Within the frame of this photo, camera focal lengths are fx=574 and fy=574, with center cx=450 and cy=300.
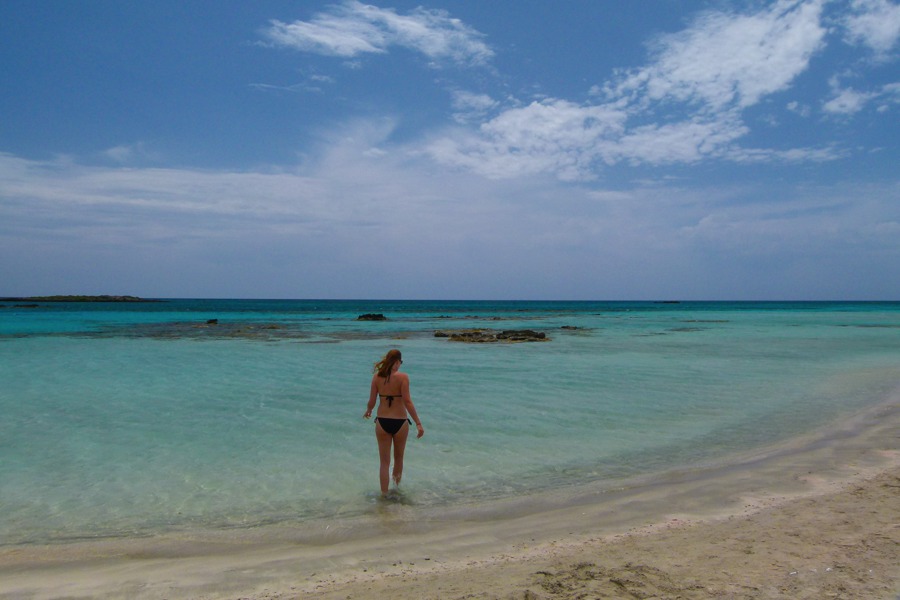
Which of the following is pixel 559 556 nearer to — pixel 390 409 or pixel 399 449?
pixel 399 449

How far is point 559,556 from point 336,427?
21.0ft

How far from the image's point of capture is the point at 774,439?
32.2 feet

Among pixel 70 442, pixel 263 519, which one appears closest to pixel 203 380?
pixel 70 442

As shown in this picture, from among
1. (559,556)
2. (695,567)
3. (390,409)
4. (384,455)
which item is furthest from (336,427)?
(695,567)

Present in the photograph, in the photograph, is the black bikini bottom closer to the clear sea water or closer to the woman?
the woman

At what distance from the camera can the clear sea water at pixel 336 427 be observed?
700 centimetres

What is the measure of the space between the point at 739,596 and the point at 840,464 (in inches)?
202

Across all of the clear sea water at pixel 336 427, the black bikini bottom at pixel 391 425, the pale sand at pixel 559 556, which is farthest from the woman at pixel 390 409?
the pale sand at pixel 559 556

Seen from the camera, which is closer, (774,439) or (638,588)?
(638,588)

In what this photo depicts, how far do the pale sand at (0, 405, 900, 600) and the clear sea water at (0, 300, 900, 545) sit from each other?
671mm

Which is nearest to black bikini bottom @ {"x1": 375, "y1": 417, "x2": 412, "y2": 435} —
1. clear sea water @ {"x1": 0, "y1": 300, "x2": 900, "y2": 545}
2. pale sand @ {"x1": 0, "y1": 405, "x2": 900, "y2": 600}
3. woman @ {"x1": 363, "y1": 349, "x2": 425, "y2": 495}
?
woman @ {"x1": 363, "y1": 349, "x2": 425, "y2": 495}

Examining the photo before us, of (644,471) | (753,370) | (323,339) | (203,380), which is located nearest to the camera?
(644,471)

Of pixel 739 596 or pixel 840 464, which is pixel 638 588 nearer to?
pixel 739 596

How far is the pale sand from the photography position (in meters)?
4.51
